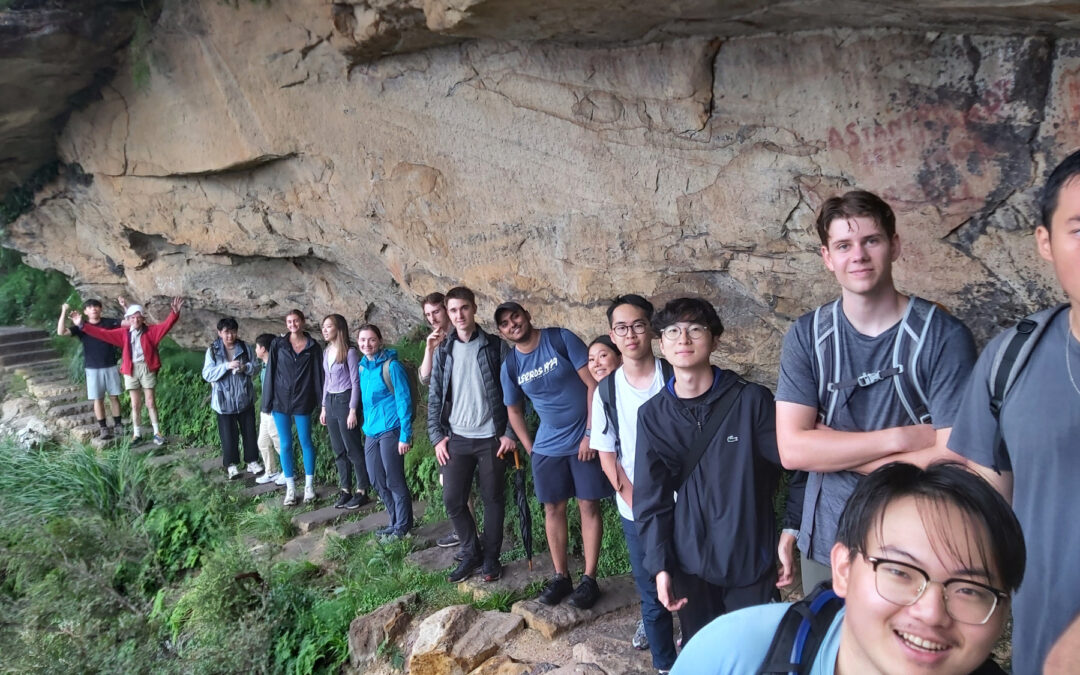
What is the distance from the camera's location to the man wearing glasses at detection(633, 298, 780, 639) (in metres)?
2.57

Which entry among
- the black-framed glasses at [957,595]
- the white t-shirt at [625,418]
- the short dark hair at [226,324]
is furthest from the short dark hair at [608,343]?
Result: the short dark hair at [226,324]

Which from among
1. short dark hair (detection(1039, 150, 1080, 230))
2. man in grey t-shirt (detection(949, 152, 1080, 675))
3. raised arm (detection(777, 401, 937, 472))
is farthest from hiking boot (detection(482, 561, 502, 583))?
short dark hair (detection(1039, 150, 1080, 230))

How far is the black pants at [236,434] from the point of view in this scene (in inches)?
303

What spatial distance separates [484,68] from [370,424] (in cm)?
270

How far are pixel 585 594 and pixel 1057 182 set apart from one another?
3209 millimetres

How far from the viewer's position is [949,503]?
1.16 m

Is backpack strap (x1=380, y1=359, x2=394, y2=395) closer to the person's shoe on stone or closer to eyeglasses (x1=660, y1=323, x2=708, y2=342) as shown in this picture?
the person's shoe on stone

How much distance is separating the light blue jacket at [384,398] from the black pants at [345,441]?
71cm

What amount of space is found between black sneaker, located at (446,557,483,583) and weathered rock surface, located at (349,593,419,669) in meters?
0.43

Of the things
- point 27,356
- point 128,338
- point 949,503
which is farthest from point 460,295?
point 27,356

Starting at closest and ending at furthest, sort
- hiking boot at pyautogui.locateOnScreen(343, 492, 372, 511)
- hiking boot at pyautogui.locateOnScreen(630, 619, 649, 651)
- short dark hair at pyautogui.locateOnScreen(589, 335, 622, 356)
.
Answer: hiking boot at pyautogui.locateOnScreen(630, 619, 649, 651) < short dark hair at pyautogui.locateOnScreen(589, 335, 622, 356) < hiking boot at pyautogui.locateOnScreen(343, 492, 372, 511)

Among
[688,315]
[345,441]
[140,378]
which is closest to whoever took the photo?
[688,315]

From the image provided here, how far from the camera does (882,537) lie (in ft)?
3.90

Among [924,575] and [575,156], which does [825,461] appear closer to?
[924,575]
